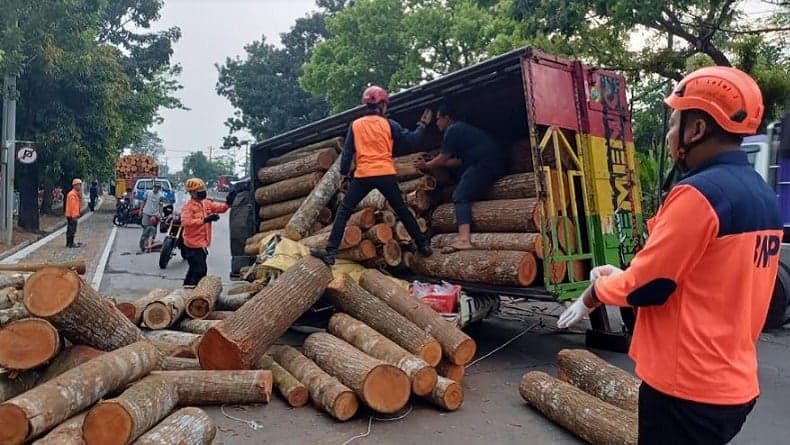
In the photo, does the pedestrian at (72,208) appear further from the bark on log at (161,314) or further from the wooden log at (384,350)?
the wooden log at (384,350)

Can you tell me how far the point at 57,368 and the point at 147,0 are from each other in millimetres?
26584

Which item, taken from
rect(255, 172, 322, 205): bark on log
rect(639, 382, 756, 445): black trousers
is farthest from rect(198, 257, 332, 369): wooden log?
rect(639, 382, 756, 445): black trousers

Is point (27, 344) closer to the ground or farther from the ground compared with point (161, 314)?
farther from the ground

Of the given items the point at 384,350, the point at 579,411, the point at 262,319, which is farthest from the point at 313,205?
the point at 579,411

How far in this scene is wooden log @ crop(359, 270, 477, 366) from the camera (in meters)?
5.31

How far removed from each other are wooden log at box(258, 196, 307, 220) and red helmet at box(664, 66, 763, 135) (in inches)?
261

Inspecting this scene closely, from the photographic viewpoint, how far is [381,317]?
5719mm

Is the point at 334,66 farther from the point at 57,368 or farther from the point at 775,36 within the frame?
the point at 57,368

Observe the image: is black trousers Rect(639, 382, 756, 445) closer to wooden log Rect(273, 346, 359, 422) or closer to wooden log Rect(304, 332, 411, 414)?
wooden log Rect(304, 332, 411, 414)

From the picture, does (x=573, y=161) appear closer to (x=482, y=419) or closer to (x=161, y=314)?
(x=482, y=419)

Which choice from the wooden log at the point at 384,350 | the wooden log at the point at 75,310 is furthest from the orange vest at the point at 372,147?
the wooden log at the point at 75,310

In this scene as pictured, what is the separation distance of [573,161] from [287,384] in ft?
11.0

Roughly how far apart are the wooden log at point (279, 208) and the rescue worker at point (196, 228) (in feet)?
2.23

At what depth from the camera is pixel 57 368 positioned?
4.59 m
